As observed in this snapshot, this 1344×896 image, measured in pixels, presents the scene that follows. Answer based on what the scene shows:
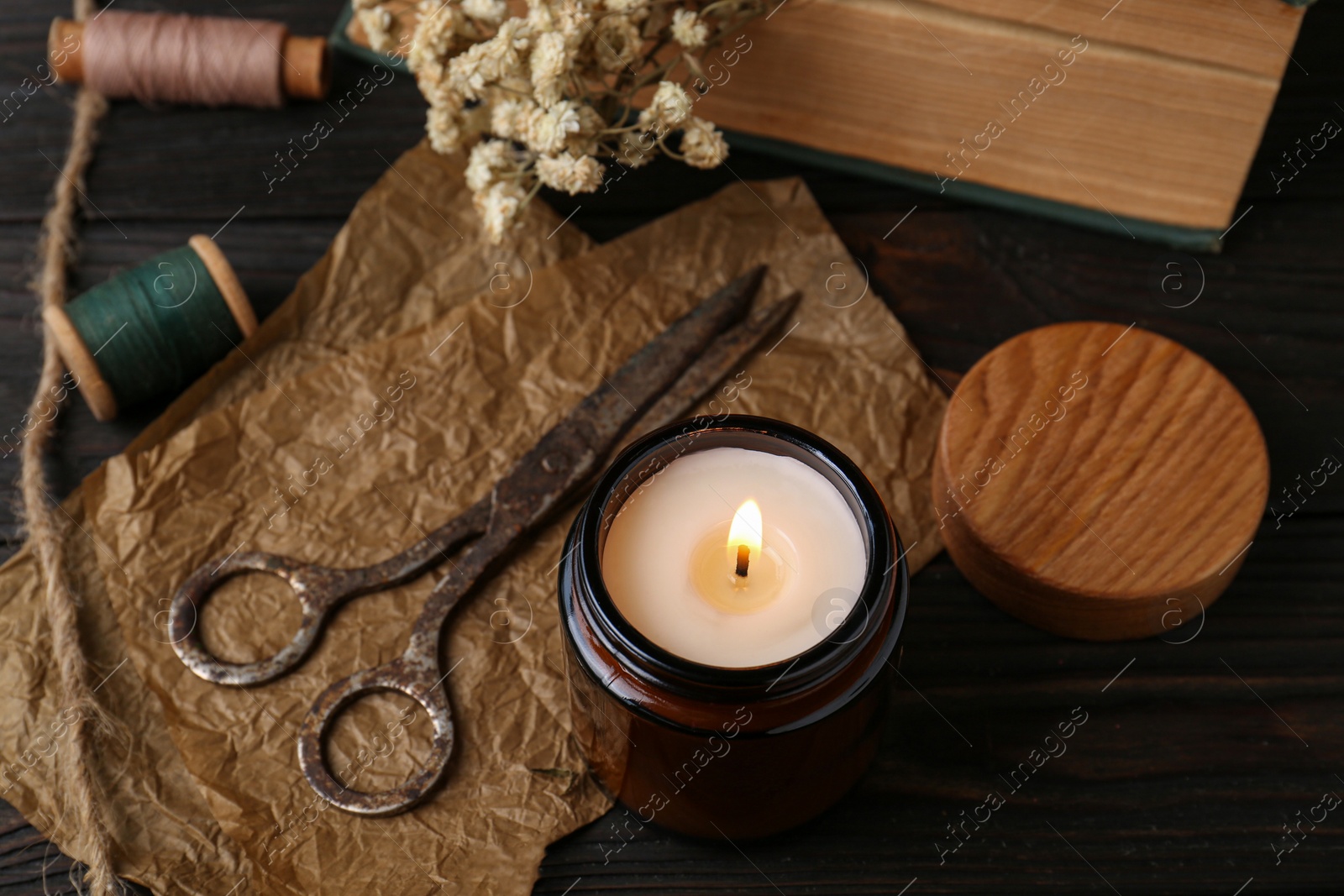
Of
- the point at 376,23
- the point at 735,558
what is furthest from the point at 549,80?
the point at 735,558

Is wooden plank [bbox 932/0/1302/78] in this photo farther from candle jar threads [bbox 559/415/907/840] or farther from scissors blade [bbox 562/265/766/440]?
candle jar threads [bbox 559/415/907/840]

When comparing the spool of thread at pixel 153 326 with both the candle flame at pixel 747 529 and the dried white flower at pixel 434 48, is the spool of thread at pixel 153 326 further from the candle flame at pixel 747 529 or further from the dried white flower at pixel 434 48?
the candle flame at pixel 747 529

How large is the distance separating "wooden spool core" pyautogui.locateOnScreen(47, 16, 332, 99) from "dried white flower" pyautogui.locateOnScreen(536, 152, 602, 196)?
17.8 inches

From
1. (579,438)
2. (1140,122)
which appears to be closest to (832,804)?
(579,438)

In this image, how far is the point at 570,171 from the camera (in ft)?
4.23

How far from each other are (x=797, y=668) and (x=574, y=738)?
1.19 ft

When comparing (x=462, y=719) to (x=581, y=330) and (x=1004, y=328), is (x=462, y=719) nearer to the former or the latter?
(x=581, y=330)

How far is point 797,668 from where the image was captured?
34.8 inches

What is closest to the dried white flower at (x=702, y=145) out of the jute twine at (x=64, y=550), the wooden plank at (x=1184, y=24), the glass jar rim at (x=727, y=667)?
the wooden plank at (x=1184, y=24)

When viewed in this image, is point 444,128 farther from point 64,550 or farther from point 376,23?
point 64,550

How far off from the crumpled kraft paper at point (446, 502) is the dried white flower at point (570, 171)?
16 centimetres

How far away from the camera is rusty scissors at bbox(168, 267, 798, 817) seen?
1133mm

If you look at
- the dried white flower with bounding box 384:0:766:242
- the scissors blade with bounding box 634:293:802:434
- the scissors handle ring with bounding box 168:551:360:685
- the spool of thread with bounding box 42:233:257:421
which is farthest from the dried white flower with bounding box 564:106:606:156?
the scissors handle ring with bounding box 168:551:360:685

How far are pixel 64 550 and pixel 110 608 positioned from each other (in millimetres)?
83
